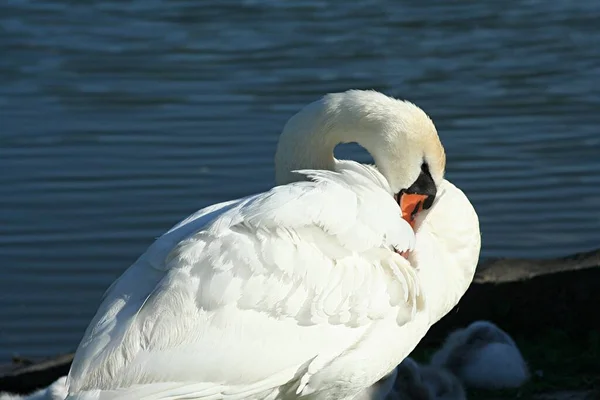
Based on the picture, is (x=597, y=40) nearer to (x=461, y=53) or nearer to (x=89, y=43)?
(x=461, y=53)

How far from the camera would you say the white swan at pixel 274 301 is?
4.58 m

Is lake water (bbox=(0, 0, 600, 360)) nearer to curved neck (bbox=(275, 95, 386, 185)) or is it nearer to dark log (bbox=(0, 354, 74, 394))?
dark log (bbox=(0, 354, 74, 394))

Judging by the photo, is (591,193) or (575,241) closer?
(575,241)

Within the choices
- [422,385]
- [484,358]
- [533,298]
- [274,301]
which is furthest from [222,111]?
[274,301]

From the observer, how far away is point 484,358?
6164 millimetres

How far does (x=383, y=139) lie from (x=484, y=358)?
124 centimetres

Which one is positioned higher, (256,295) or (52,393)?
(256,295)

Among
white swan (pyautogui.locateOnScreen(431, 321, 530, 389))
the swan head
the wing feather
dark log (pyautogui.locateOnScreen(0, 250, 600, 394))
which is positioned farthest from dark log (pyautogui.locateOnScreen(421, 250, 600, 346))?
the wing feather

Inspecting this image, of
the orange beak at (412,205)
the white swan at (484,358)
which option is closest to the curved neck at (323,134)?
the orange beak at (412,205)

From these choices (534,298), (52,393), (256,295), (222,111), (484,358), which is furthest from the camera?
(222,111)

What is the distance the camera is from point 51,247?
26.9 feet

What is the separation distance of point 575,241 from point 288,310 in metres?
3.84

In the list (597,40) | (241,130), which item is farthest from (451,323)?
(597,40)

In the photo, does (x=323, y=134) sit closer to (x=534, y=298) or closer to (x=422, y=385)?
(x=422, y=385)
